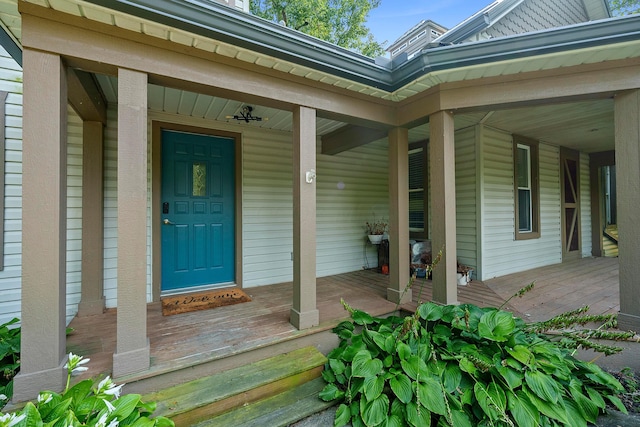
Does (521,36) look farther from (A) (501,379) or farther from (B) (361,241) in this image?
(B) (361,241)

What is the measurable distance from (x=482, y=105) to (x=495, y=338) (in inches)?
82.6

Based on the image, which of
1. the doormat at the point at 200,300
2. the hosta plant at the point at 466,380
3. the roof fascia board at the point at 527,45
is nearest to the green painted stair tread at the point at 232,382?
the hosta plant at the point at 466,380

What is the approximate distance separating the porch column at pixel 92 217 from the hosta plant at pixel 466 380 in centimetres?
261

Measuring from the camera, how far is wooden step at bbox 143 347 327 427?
1.70 m

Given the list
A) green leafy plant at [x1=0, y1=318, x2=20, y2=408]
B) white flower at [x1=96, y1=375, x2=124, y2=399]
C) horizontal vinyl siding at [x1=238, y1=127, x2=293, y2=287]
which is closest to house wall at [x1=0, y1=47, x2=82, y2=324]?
green leafy plant at [x1=0, y1=318, x2=20, y2=408]

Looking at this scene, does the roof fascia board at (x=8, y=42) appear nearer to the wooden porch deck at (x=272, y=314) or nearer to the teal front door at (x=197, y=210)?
the teal front door at (x=197, y=210)

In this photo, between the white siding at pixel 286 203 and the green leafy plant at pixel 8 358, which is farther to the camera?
the white siding at pixel 286 203

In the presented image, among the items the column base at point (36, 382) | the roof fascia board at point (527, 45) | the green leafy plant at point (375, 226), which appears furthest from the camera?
the green leafy plant at point (375, 226)

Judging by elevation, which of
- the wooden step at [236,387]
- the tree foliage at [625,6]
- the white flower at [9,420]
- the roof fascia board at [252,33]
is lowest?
the wooden step at [236,387]

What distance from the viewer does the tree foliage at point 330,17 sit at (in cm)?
973

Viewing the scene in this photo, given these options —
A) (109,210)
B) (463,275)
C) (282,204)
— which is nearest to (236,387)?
(109,210)

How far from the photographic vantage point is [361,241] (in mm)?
5070

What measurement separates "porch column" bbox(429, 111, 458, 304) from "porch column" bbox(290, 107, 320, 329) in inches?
50.3

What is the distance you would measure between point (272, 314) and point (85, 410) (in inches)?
63.0
